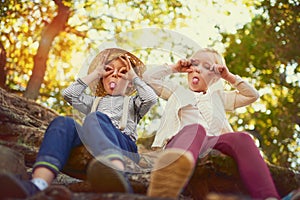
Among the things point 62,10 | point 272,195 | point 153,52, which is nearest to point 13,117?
point 153,52

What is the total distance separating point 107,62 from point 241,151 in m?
1.68

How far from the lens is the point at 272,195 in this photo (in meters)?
3.30

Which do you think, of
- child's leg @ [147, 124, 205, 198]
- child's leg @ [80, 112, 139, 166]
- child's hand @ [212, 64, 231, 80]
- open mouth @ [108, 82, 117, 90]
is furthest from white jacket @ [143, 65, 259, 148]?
child's leg @ [147, 124, 205, 198]

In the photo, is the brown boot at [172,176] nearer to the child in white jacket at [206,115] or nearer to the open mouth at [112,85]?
the child in white jacket at [206,115]

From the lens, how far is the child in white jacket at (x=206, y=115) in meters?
3.49

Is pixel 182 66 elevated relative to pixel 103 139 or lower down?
elevated

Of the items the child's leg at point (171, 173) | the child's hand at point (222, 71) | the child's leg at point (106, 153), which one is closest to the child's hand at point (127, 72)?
the child's leg at point (106, 153)

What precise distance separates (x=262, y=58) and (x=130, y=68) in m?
4.32

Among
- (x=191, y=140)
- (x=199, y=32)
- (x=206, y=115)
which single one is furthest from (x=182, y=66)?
(x=199, y=32)

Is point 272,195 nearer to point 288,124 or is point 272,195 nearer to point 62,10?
point 288,124

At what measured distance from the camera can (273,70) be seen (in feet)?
27.7

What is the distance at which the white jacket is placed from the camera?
14.2 feet

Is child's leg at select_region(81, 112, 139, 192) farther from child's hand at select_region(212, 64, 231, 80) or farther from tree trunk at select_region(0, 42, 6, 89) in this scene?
tree trunk at select_region(0, 42, 6, 89)

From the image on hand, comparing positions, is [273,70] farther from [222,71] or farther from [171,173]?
[171,173]
